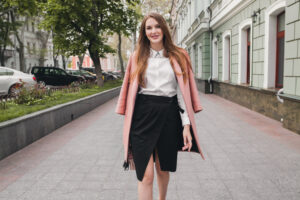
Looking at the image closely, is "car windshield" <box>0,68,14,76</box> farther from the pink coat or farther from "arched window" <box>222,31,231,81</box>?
the pink coat

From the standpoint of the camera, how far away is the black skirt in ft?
8.18

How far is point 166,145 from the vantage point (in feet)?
8.43

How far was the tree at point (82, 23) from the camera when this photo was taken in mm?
16188

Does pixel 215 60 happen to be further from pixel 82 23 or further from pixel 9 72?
pixel 9 72

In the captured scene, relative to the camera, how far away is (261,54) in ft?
31.2

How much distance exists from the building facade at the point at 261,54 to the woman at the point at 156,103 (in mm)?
4589

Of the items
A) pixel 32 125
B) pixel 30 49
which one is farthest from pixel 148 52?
pixel 30 49

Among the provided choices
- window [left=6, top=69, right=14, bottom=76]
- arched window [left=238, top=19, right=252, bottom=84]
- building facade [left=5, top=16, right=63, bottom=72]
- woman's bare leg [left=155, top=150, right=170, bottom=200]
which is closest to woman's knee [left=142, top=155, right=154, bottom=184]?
woman's bare leg [left=155, top=150, right=170, bottom=200]

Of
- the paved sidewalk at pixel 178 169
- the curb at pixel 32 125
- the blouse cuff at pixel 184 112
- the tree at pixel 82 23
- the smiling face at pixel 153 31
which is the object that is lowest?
the paved sidewalk at pixel 178 169

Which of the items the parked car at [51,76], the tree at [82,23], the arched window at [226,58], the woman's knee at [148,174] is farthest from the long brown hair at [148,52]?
the parked car at [51,76]

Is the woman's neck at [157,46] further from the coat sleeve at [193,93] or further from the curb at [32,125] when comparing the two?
the curb at [32,125]

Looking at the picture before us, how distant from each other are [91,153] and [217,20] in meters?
12.0

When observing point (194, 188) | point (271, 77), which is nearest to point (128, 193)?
point (194, 188)

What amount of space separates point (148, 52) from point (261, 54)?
25.5 feet
